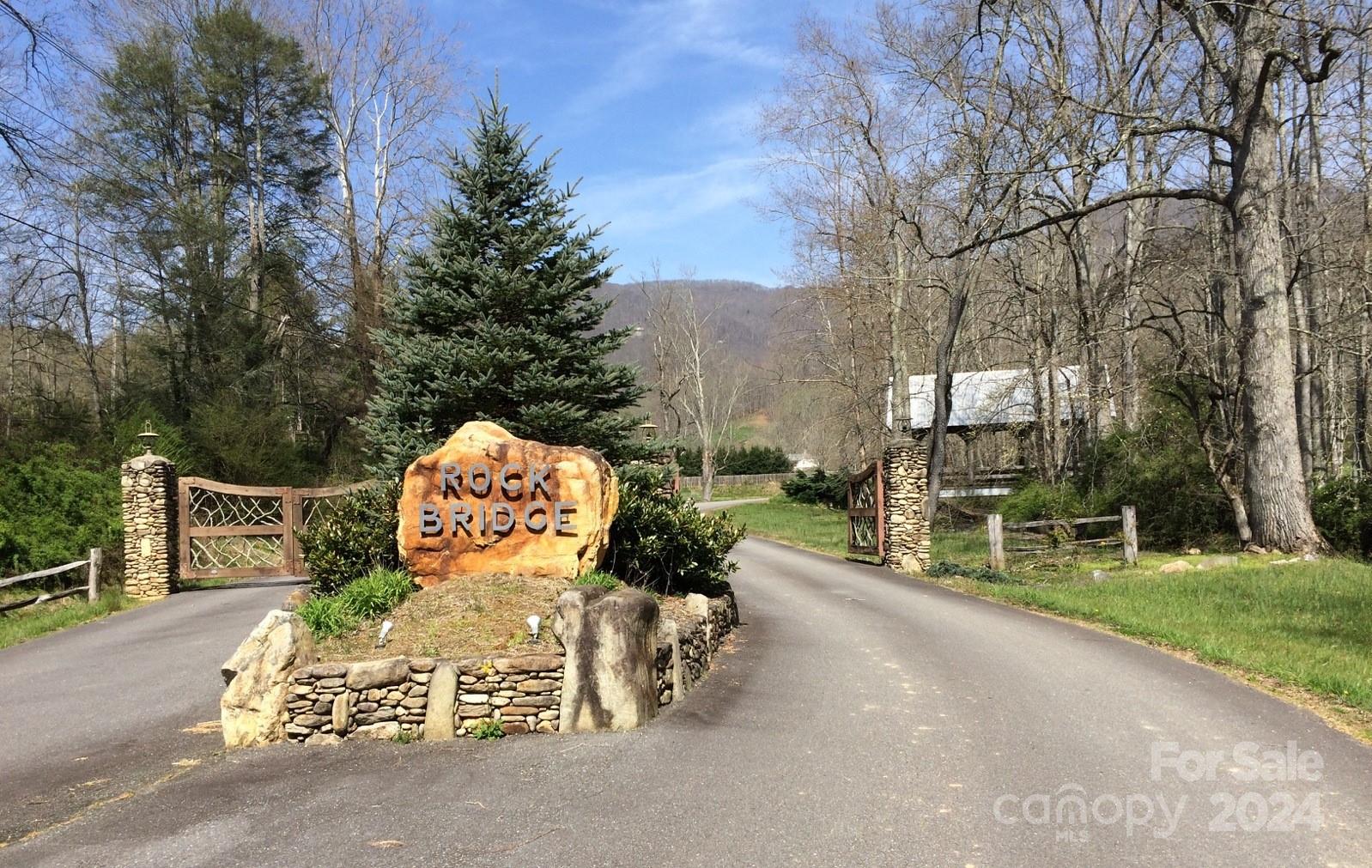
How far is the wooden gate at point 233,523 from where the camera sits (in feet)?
58.3

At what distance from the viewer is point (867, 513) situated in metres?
20.9

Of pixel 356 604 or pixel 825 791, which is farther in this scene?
pixel 356 604

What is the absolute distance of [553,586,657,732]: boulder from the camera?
7.18 metres

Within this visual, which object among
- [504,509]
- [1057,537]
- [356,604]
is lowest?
[1057,537]

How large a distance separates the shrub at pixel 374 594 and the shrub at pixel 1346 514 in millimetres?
17075

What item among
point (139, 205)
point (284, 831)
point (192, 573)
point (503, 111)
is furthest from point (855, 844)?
point (139, 205)

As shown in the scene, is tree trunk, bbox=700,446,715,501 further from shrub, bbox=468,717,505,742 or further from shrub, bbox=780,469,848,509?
shrub, bbox=468,717,505,742

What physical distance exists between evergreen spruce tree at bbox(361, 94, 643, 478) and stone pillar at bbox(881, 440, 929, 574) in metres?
7.93

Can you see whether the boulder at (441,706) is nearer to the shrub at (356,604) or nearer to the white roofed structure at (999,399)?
the shrub at (356,604)

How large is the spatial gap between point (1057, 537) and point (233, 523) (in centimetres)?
1813

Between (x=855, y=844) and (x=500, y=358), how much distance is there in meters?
8.09

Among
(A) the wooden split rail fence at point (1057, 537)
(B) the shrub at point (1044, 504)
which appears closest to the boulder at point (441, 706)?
(A) the wooden split rail fence at point (1057, 537)

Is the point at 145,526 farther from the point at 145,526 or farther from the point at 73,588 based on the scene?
the point at 73,588

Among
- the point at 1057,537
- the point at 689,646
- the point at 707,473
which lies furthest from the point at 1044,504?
the point at 707,473
